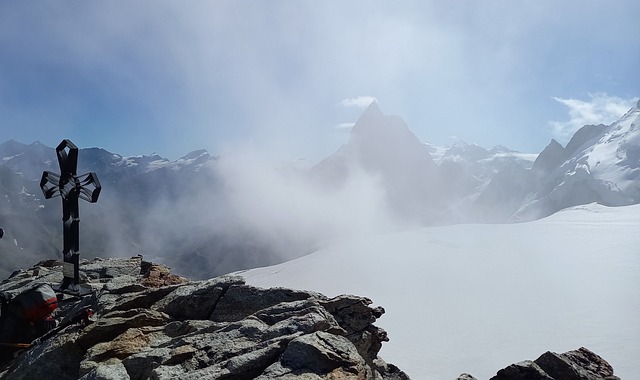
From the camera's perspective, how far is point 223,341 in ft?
26.3

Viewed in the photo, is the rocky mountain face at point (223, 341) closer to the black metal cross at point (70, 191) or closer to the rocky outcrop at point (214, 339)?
the rocky outcrop at point (214, 339)

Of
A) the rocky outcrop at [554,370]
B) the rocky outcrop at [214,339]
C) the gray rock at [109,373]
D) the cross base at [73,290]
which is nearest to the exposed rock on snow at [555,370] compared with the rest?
the rocky outcrop at [554,370]

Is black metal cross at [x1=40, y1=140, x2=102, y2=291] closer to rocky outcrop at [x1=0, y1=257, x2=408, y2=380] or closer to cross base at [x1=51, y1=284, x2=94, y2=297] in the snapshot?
cross base at [x1=51, y1=284, x2=94, y2=297]

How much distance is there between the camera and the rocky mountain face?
694 centimetres

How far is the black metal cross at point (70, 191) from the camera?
16.6 metres

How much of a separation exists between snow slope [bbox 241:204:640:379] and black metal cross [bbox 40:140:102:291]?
51.3ft

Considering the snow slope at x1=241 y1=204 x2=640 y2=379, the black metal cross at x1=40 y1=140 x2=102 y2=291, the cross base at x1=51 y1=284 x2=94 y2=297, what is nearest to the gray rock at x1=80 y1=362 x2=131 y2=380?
the cross base at x1=51 y1=284 x2=94 y2=297

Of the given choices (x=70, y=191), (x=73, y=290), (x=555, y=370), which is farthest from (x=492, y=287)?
(x=70, y=191)

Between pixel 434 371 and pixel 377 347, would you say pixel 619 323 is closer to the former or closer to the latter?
pixel 434 371

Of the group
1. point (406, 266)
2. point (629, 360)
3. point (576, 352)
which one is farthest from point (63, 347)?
point (406, 266)

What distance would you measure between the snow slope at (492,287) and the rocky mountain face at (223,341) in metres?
12.2

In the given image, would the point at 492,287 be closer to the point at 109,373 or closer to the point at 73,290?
the point at 73,290

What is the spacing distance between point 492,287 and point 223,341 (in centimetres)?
3067

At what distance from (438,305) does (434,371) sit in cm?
1051
